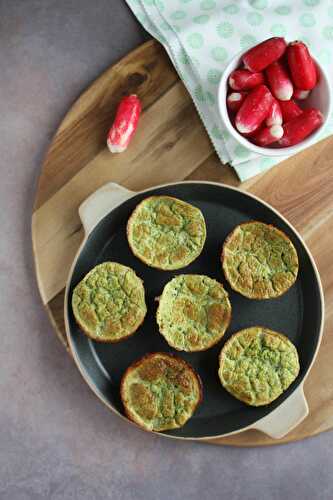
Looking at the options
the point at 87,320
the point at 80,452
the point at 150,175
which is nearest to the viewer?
the point at 87,320

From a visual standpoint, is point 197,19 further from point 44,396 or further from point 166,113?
point 44,396

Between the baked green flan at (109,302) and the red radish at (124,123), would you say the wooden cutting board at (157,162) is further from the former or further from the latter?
the baked green flan at (109,302)

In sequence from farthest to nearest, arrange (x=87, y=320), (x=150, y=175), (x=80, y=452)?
(x=80, y=452)
(x=150, y=175)
(x=87, y=320)

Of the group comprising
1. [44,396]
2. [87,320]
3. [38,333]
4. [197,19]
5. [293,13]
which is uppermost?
[197,19]

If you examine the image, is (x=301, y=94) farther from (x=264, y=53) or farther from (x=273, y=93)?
(x=264, y=53)

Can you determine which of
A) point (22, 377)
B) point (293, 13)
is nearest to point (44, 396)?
point (22, 377)

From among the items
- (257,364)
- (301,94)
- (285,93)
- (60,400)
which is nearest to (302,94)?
(301,94)

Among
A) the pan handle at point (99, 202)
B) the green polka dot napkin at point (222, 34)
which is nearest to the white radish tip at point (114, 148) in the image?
the pan handle at point (99, 202)
